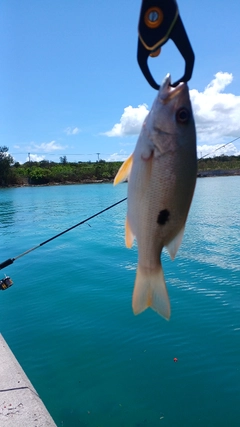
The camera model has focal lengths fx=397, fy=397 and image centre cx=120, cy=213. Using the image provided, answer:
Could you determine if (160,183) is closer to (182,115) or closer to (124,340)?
(182,115)

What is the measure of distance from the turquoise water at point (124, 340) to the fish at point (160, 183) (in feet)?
15.9

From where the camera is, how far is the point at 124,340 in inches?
356

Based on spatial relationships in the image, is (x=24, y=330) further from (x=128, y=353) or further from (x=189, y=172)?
(x=189, y=172)

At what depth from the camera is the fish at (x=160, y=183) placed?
6.11 feet

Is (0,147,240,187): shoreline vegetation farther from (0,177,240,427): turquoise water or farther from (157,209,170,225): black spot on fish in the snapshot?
(157,209,170,225): black spot on fish

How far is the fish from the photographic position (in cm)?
186

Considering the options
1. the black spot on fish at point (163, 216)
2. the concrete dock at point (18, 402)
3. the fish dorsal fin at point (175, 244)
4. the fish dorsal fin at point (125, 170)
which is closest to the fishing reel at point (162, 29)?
the fish dorsal fin at point (125, 170)

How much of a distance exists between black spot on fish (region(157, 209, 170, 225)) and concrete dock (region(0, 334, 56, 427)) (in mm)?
3303

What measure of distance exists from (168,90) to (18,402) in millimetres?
4317

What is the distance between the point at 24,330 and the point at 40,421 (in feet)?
19.1

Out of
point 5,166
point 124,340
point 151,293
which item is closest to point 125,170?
point 151,293

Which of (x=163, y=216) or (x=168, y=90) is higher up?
(x=168, y=90)

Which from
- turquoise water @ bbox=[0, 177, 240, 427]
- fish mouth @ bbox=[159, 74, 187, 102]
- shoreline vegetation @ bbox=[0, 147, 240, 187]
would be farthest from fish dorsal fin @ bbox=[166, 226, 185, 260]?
shoreline vegetation @ bbox=[0, 147, 240, 187]

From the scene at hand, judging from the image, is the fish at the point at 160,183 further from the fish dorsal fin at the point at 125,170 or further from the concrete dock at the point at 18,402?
the concrete dock at the point at 18,402
